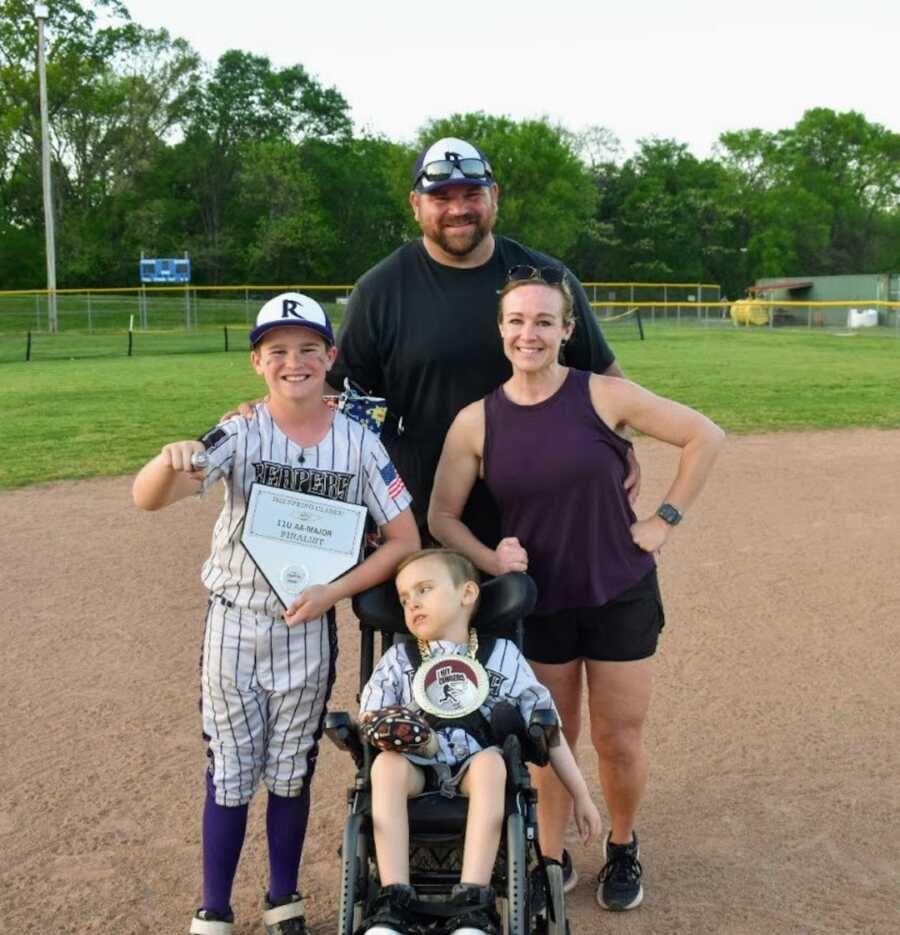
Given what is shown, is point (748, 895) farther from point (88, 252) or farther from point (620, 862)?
point (88, 252)

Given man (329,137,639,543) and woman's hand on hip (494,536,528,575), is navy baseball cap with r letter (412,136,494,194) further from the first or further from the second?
woman's hand on hip (494,536,528,575)

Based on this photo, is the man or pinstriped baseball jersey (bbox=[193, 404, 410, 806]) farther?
the man

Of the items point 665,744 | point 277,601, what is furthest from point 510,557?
point 665,744

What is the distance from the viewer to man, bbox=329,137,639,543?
11.8 feet

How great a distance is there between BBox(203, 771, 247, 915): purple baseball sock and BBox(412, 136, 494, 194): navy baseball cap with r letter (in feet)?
6.27

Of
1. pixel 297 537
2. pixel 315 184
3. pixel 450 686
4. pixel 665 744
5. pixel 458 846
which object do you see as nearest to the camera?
pixel 458 846

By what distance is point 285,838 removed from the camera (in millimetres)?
3348

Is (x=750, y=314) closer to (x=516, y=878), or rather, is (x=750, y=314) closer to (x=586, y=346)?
(x=586, y=346)

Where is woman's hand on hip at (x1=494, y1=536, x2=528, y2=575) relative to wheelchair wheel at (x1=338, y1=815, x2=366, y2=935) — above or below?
above

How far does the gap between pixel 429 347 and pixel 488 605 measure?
925 mm

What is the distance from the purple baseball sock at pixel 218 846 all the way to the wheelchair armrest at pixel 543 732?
0.93m

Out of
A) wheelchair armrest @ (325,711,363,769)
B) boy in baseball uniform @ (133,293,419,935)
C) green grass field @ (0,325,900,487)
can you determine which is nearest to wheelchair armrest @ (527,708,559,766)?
wheelchair armrest @ (325,711,363,769)

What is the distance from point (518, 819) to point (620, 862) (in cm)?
107

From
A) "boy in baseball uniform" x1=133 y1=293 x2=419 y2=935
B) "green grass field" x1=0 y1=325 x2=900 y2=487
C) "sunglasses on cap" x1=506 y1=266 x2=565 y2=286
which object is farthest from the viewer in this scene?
"green grass field" x1=0 y1=325 x2=900 y2=487
